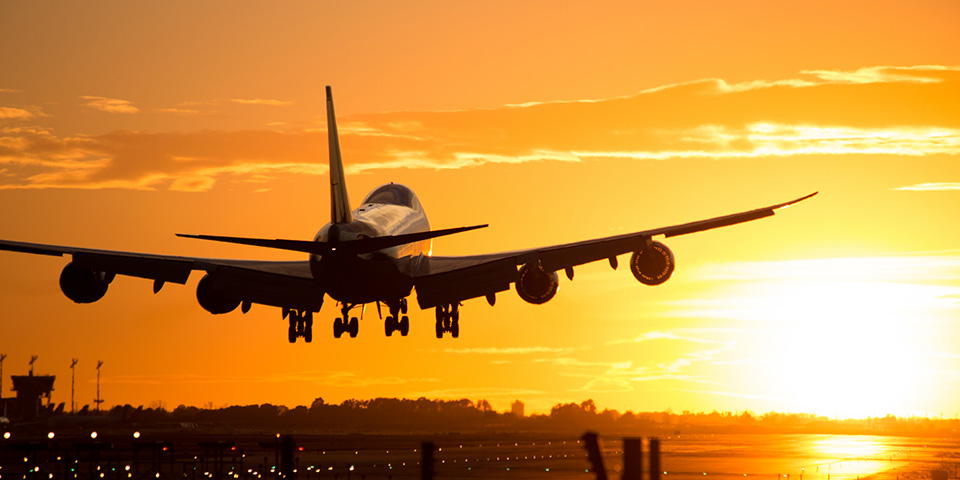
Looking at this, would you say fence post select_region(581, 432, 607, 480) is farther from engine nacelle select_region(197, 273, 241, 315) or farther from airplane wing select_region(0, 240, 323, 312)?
engine nacelle select_region(197, 273, 241, 315)

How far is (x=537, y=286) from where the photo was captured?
59562 millimetres

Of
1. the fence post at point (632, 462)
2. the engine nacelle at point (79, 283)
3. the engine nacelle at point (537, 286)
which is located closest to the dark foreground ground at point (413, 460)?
the engine nacelle at point (79, 283)

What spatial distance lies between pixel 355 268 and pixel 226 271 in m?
6.71

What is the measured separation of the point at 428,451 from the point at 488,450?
13153 cm

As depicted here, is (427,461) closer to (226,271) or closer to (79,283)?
(226,271)

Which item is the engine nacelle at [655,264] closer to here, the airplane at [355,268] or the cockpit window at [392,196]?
the airplane at [355,268]

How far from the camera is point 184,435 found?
16138 centimetres

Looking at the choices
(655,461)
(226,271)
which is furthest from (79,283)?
(655,461)

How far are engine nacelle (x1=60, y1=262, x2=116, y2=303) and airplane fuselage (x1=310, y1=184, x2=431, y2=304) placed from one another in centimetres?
1213

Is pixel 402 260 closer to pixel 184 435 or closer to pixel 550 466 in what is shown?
pixel 550 466

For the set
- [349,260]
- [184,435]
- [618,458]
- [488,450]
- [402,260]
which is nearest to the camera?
[349,260]

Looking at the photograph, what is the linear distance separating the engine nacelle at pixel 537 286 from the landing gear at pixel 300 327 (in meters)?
10.9

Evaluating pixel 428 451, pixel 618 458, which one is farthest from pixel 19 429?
pixel 428 451

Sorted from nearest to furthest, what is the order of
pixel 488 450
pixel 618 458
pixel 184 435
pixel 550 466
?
pixel 550 466 → pixel 618 458 → pixel 488 450 → pixel 184 435
